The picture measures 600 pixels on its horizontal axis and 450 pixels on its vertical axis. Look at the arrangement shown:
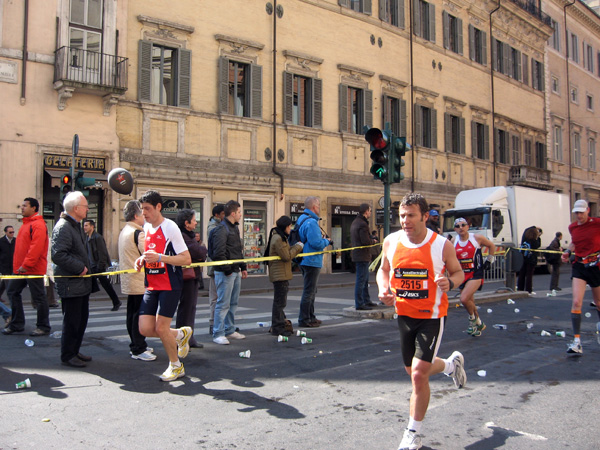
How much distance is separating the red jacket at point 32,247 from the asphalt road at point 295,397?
3.28 ft

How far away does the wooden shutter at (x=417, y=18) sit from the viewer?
28.0 meters

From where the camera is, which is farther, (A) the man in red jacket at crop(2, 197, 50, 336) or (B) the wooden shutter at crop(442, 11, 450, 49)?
(B) the wooden shutter at crop(442, 11, 450, 49)

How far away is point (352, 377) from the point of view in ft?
19.7

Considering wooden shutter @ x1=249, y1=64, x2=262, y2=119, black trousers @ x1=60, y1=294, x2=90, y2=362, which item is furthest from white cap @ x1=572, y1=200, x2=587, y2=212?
wooden shutter @ x1=249, y1=64, x2=262, y2=119

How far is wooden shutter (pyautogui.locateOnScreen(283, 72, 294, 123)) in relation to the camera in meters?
22.0

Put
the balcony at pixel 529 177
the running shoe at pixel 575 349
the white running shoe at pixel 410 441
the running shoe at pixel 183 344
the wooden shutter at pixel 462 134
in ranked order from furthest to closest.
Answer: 1. the balcony at pixel 529 177
2. the wooden shutter at pixel 462 134
3. the running shoe at pixel 575 349
4. the running shoe at pixel 183 344
5. the white running shoe at pixel 410 441

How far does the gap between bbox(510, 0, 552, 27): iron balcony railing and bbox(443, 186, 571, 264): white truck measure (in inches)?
585

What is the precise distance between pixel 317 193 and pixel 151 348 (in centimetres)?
1627

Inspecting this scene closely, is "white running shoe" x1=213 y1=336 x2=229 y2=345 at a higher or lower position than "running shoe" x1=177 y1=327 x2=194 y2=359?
lower

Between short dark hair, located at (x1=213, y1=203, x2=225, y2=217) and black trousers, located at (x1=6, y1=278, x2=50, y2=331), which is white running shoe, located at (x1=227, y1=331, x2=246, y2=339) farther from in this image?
black trousers, located at (x1=6, y1=278, x2=50, y2=331)

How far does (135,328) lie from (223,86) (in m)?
14.7

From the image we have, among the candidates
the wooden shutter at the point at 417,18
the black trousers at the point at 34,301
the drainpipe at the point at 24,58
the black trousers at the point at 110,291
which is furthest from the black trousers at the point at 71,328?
the wooden shutter at the point at 417,18

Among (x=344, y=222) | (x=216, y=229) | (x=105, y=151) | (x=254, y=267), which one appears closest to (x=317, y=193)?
(x=344, y=222)

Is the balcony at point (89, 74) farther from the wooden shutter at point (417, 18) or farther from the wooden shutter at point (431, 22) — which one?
the wooden shutter at point (431, 22)
